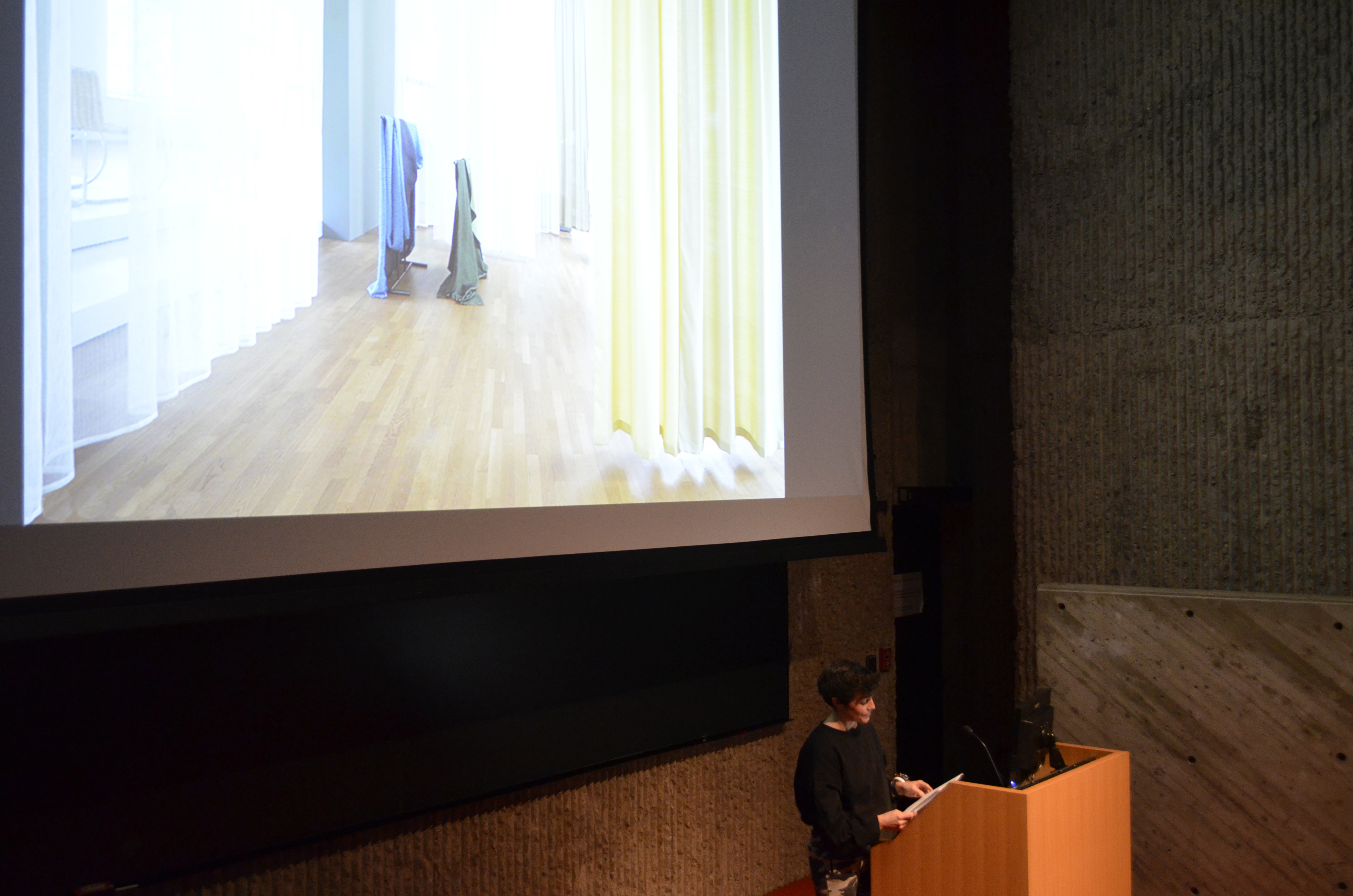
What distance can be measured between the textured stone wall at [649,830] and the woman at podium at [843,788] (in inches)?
32.2

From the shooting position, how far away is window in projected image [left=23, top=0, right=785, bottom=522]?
190 centimetres

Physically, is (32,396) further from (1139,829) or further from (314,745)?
(1139,829)

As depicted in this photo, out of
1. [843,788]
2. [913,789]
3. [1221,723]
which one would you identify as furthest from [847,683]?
[1221,723]

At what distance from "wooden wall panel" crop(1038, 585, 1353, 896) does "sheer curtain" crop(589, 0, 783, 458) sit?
1765 mm

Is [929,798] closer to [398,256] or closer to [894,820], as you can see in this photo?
[894,820]

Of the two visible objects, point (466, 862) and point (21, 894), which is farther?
point (466, 862)

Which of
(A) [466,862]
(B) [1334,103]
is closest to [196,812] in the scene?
(A) [466,862]

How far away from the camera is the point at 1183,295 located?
3680 millimetres

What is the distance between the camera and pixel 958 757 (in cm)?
264

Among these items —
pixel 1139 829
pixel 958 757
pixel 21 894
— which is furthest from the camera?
pixel 1139 829

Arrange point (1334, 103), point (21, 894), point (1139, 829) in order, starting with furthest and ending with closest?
1. point (1139, 829)
2. point (1334, 103)
3. point (21, 894)

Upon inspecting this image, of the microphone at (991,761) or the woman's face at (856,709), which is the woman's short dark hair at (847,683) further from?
the microphone at (991,761)

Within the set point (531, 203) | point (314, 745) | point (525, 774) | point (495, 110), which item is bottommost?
point (525, 774)

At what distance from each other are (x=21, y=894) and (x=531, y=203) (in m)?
2.20
